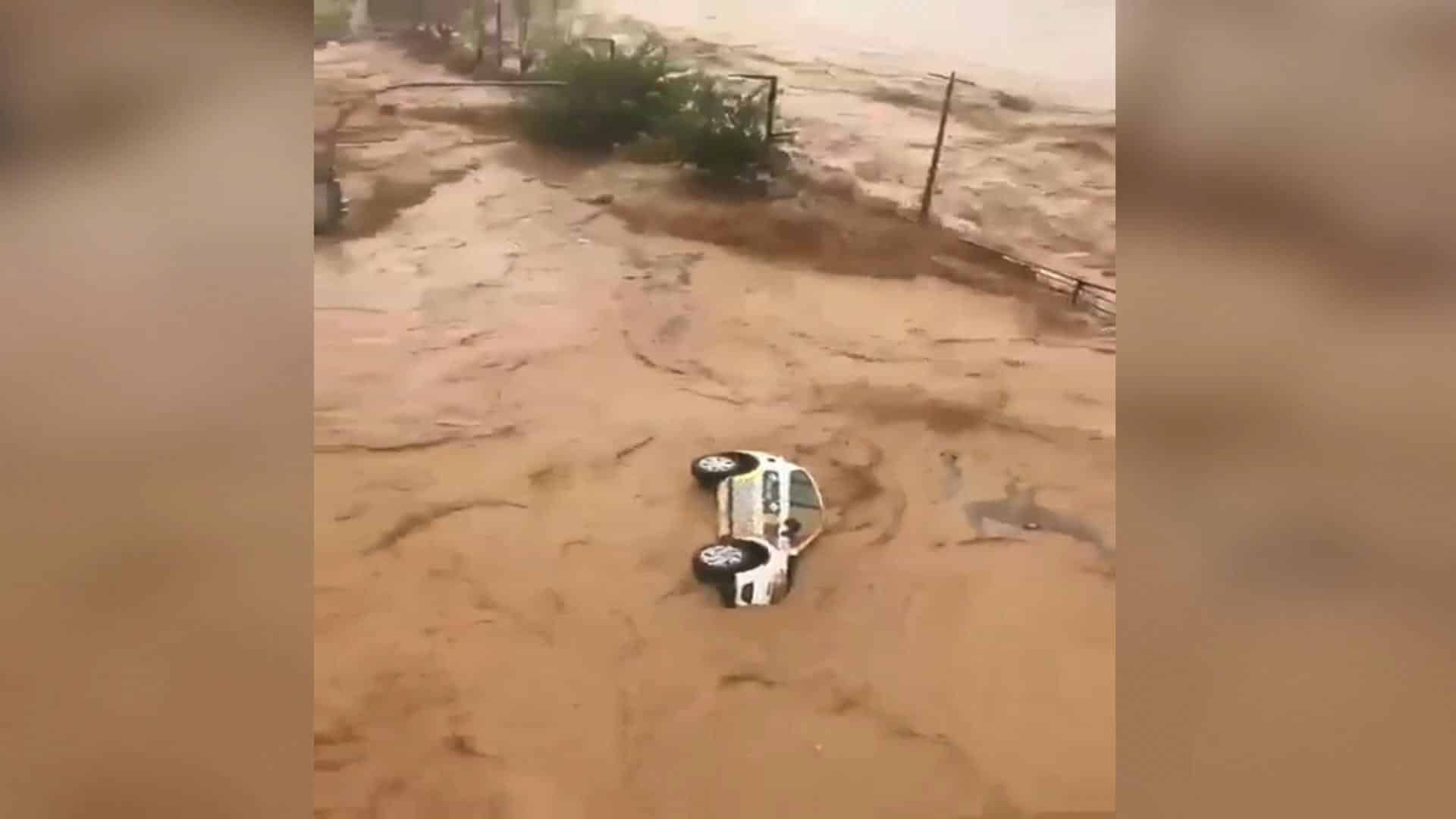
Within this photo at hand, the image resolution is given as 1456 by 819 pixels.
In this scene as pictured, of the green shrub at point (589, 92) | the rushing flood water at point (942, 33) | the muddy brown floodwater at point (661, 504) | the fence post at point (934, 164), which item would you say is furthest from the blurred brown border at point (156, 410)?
the fence post at point (934, 164)

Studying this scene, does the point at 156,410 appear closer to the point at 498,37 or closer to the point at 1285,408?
the point at 498,37

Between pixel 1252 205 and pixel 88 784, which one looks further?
pixel 1252 205

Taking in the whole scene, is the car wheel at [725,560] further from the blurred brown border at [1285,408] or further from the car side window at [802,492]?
the blurred brown border at [1285,408]

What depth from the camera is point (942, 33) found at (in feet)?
2.58

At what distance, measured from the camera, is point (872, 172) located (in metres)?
0.80

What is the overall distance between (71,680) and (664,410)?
1.16 ft

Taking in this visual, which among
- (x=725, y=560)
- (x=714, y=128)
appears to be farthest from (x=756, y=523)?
(x=714, y=128)

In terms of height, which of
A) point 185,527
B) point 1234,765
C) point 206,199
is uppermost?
point 206,199

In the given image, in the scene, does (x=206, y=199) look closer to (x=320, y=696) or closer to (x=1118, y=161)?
(x=320, y=696)

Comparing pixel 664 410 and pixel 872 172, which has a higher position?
Answer: pixel 872 172

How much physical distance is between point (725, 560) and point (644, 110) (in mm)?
278

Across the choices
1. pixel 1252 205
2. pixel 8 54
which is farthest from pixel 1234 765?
pixel 8 54

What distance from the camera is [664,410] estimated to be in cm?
76

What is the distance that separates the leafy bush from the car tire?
0.57 feet
